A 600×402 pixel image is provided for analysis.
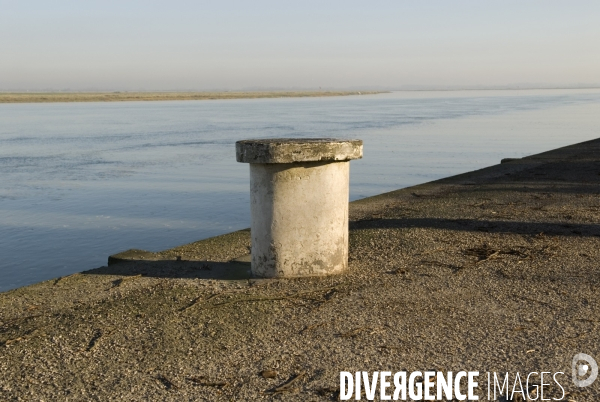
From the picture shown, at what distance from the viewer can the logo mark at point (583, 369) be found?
3957mm

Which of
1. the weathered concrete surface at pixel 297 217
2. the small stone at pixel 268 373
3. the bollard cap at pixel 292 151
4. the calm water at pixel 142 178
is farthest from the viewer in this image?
the calm water at pixel 142 178

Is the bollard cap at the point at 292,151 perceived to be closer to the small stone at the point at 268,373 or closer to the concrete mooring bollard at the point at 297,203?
the concrete mooring bollard at the point at 297,203

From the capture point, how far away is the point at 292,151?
230 inches

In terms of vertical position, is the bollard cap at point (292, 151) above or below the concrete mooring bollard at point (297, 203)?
above

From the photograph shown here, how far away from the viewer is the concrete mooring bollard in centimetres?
593

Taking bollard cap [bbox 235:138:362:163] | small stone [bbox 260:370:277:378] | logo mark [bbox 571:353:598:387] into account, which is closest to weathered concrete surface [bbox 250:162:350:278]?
bollard cap [bbox 235:138:362:163]

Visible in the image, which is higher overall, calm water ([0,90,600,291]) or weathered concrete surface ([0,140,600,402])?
weathered concrete surface ([0,140,600,402])

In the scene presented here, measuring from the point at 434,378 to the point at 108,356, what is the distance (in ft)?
6.98

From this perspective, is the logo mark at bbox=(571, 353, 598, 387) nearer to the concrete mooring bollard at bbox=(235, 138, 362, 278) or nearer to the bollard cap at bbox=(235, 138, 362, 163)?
the concrete mooring bollard at bbox=(235, 138, 362, 278)

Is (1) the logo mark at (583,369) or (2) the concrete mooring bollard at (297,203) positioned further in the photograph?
(2) the concrete mooring bollard at (297,203)

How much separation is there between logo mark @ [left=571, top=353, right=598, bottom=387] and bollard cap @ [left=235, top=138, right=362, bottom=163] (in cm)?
267

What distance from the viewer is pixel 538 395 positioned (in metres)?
3.82

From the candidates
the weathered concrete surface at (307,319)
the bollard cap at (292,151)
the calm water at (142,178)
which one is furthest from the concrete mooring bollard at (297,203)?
the calm water at (142,178)

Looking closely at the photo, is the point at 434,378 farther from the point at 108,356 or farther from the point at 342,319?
the point at 108,356
